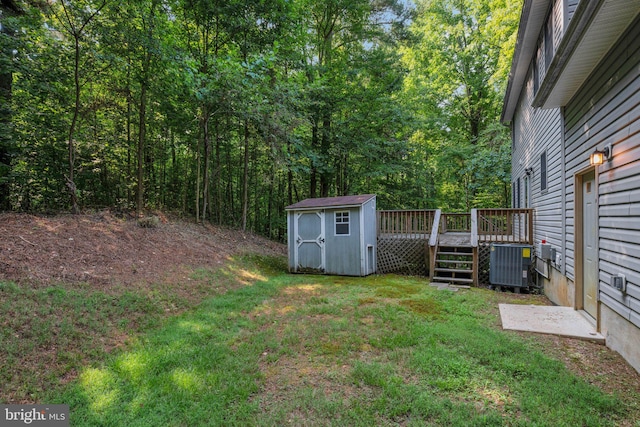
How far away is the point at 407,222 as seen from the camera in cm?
892

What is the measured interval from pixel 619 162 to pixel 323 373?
3.77 metres

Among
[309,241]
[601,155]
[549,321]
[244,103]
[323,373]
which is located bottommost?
[323,373]

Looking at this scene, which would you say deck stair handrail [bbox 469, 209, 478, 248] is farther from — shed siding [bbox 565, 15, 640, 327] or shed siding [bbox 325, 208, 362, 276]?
shed siding [bbox 565, 15, 640, 327]

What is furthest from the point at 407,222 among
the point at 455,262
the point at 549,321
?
the point at 549,321

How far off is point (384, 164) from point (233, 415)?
1269 centimetres

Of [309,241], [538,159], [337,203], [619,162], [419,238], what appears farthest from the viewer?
[309,241]

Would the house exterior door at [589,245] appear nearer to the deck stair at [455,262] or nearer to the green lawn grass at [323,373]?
the green lawn grass at [323,373]

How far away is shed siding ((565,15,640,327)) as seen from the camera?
2.88 m

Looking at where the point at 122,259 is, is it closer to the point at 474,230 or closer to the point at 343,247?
the point at 343,247

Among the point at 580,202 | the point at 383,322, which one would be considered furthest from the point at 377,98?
the point at 383,322

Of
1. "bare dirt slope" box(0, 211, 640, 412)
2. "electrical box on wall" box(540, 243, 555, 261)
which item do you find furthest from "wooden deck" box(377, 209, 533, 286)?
"bare dirt slope" box(0, 211, 640, 412)

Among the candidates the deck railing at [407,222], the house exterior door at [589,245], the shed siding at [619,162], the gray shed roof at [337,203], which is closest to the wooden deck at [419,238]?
the deck railing at [407,222]

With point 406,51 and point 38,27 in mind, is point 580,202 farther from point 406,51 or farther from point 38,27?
point 406,51

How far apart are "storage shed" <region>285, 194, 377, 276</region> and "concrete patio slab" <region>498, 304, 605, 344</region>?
3797 mm
